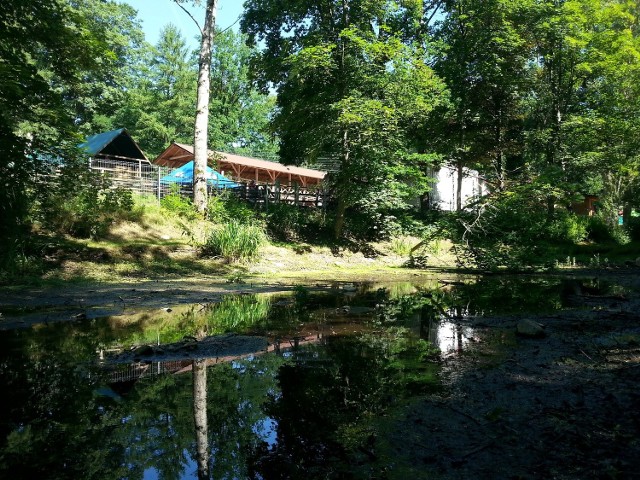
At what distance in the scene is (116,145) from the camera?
26.4m

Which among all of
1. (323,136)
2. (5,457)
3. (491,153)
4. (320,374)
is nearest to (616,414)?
(320,374)

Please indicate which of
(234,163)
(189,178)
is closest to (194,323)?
(189,178)

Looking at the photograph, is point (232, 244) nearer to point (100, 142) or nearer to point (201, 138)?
point (201, 138)

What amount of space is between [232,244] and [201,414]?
36.9 feet

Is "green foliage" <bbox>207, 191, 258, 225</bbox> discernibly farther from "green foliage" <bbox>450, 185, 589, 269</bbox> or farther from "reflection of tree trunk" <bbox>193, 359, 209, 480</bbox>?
"reflection of tree trunk" <bbox>193, 359, 209, 480</bbox>

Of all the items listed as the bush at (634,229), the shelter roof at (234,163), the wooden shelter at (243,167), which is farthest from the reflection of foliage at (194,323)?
the bush at (634,229)

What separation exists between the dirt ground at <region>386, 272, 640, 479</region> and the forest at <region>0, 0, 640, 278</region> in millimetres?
8593

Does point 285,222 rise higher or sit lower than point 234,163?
lower

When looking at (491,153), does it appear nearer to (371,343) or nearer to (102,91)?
(371,343)

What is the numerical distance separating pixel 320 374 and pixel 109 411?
166cm

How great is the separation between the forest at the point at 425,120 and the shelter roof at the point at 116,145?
5026 mm

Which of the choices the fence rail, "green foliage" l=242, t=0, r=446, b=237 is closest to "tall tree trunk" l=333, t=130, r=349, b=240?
"green foliage" l=242, t=0, r=446, b=237

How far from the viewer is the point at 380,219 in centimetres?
1886

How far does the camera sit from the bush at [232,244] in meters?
13.9
